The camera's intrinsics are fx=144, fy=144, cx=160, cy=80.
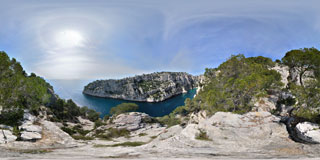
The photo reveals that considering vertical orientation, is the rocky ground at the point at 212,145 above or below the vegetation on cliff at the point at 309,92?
below

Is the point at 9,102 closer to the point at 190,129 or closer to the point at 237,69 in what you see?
the point at 190,129

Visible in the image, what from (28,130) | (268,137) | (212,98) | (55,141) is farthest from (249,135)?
(28,130)

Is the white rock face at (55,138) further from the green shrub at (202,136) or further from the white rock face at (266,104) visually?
the white rock face at (266,104)

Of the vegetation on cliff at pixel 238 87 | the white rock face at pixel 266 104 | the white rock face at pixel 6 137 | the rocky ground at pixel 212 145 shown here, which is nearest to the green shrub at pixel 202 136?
the rocky ground at pixel 212 145

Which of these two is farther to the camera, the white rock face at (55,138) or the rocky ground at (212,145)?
the white rock face at (55,138)

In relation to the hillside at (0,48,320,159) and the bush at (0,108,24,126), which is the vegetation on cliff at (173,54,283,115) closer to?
the hillside at (0,48,320,159)

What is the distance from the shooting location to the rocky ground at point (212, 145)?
32.4 ft

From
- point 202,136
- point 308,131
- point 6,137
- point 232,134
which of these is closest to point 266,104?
point 308,131

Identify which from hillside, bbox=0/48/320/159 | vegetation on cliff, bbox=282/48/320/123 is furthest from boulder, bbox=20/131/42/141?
vegetation on cliff, bbox=282/48/320/123

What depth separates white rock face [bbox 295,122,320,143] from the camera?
13.6 metres

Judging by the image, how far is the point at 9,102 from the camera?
22547mm

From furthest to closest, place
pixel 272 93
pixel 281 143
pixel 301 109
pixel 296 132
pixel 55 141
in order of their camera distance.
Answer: pixel 272 93 → pixel 301 109 → pixel 55 141 → pixel 296 132 → pixel 281 143

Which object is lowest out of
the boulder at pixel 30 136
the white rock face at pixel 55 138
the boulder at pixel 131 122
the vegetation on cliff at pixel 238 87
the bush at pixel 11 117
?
the boulder at pixel 131 122

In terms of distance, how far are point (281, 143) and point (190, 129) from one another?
7.74 metres
